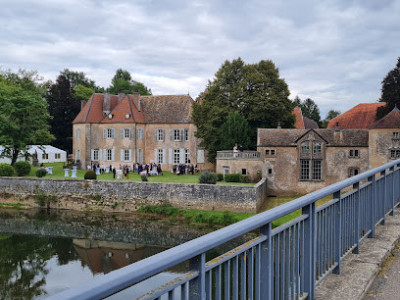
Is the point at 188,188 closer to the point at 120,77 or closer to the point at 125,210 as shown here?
the point at 125,210

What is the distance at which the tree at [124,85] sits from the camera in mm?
66463

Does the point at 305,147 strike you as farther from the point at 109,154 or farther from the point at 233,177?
the point at 109,154

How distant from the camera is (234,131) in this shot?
3300 centimetres

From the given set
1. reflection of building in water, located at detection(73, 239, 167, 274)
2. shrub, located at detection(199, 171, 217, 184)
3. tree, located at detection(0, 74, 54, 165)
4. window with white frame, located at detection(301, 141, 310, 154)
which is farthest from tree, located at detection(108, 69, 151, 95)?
reflection of building in water, located at detection(73, 239, 167, 274)

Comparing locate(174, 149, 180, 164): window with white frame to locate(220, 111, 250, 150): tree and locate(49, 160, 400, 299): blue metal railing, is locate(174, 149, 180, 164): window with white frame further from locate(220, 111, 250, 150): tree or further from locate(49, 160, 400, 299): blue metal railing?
locate(49, 160, 400, 299): blue metal railing

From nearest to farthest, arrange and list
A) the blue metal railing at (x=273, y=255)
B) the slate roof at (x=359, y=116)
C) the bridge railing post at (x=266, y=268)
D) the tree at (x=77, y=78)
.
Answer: the blue metal railing at (x=273, y=255), the bridge railing post at (x=266, y=268), the slate roof at (x=359, y=116), the tree at (x=77, y=78)

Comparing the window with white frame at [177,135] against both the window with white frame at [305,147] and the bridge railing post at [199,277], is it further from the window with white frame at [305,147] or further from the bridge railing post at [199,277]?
the bridge railing post at [199,277]

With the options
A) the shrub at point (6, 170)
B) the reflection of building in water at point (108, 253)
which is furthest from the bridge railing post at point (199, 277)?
the shrub at point (6, 170)

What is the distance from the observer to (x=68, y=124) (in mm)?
52625

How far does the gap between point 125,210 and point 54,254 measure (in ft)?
28.3

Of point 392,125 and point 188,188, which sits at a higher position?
point 392,125

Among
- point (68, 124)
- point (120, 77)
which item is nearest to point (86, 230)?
point (68, 124)

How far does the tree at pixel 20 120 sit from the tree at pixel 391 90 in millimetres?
33165

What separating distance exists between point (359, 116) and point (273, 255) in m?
48.3
